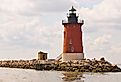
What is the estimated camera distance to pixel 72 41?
5794cm

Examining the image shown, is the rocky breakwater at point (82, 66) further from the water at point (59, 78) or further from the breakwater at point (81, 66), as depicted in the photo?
the water at point (59, 78)

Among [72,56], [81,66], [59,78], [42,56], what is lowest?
[59,78]

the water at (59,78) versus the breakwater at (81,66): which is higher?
the breakwater at (81,66)

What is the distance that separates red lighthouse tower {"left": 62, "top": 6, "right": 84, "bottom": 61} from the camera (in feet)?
→ 190

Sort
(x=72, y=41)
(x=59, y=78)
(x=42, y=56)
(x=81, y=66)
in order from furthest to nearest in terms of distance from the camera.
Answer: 1. (x=42, y=56)
2. (x=72, y=41)
3. (x=81, y=66)
4. (x=59, y=78)

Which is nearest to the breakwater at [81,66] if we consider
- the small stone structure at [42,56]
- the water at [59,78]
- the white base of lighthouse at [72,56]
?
the white base of lighthouse at [72,56]

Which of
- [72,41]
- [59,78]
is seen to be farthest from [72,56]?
[59,78]

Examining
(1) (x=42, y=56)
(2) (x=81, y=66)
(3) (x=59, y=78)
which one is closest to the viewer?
(3) (x=59, y=78)

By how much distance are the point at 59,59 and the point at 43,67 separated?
6499 mm

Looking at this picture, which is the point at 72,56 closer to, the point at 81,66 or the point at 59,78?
the point at 81,66

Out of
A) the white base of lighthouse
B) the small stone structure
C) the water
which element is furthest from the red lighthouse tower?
the water

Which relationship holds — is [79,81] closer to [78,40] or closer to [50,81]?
[50,81]

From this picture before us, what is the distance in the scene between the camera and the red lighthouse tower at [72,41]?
2283 inches

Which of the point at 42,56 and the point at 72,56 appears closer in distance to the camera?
the point at 72,56
